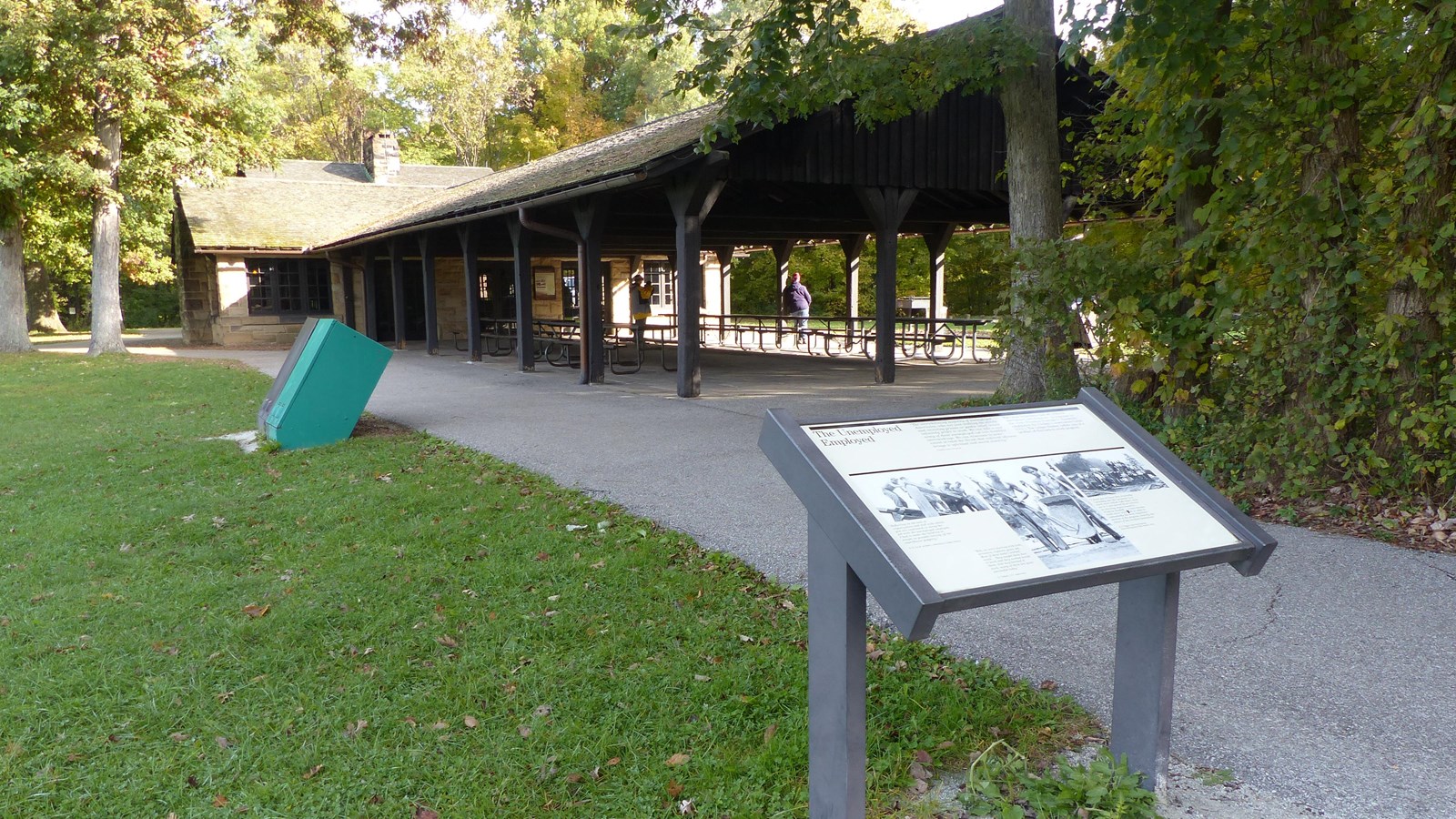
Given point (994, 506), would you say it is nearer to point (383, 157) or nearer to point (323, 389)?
point (323, 389)

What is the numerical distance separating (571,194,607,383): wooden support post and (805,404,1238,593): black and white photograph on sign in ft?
34.1

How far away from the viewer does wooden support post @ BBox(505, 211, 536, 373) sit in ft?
49.6

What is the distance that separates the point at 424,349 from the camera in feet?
73.3

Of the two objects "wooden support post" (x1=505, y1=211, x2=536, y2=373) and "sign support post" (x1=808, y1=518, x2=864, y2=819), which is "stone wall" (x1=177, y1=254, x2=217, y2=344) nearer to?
"wooden support post" (x1=505, y1=211, x2=536, y2=373)

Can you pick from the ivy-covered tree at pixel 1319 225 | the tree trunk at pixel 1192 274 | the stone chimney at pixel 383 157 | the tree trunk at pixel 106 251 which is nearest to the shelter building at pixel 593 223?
the stone chimney at pixel 383 157

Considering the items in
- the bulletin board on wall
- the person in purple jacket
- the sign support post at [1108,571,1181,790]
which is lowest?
the sign support post at [1108,571,1181,790]

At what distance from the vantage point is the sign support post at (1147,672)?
2602 millimetres

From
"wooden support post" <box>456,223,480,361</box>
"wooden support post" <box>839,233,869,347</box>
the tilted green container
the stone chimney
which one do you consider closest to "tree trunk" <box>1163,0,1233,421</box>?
the tilted green container

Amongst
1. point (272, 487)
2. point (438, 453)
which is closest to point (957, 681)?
point (272, 487)

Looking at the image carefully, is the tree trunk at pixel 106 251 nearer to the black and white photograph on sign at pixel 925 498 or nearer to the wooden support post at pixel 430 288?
the wooden support post at pixel 430 288

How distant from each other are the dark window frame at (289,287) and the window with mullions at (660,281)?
851cm

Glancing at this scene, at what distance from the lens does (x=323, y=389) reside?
8305mm

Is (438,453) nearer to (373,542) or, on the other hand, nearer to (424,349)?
(373,542)

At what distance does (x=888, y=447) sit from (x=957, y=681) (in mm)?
1378
